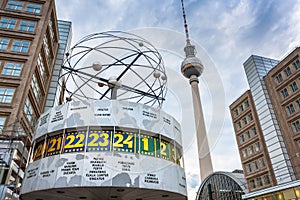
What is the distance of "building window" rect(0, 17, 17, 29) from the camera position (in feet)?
109

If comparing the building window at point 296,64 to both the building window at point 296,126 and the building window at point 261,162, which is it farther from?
the building window at point 261,162

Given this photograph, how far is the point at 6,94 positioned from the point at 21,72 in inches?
134

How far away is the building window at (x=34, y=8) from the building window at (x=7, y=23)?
→ 10.0ft

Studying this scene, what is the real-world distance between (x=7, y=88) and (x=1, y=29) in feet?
31.9

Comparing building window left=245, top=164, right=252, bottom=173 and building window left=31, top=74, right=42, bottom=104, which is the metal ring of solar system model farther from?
building window left=245, top=164, right=252, bottom=173

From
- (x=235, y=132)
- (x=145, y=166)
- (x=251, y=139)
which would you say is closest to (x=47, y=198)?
(x=145, y=166)

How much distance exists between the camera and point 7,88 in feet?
92.4

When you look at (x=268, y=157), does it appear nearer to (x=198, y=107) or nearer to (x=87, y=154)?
(x=87, y=154)

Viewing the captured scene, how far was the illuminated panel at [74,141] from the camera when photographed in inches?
550

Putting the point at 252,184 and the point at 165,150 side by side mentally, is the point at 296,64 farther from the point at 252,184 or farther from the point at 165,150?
the point at 165,150

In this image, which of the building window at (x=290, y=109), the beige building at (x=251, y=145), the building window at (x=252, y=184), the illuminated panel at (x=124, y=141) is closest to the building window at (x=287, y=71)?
the building window at (x=290, y=109)

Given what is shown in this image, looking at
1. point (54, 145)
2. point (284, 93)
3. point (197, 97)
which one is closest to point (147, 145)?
point (54, 145)

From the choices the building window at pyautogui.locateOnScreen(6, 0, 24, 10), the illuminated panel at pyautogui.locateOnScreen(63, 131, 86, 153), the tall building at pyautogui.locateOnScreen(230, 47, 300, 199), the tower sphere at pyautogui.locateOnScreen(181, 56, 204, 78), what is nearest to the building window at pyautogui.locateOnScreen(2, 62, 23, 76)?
the building window at pyautogui.locateOnScreen(6, 0, 24, 10)

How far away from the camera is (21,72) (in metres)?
29.6
